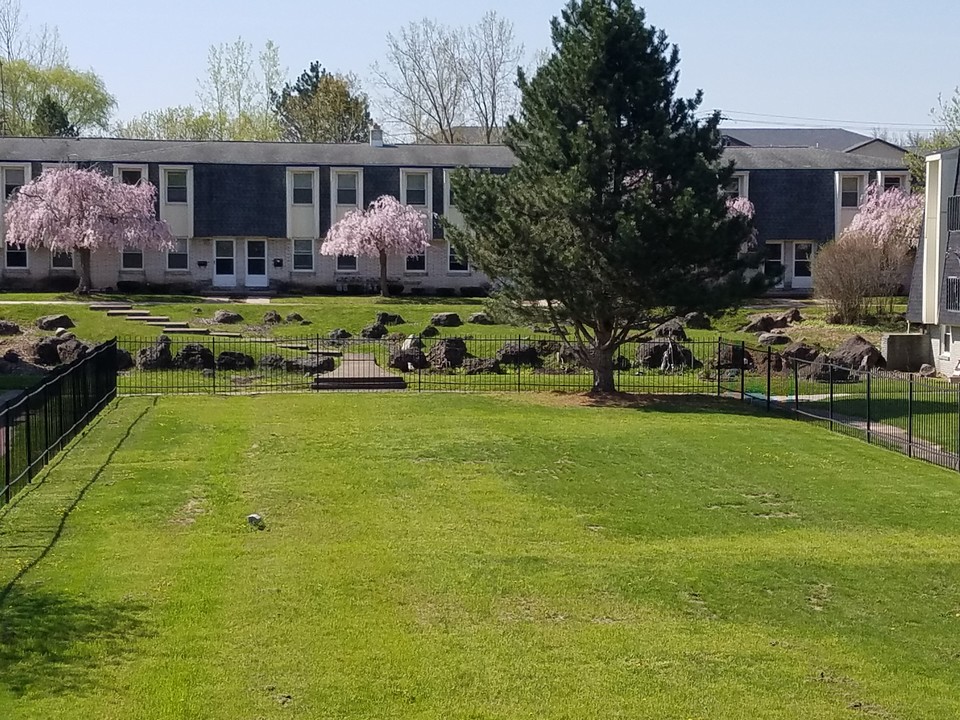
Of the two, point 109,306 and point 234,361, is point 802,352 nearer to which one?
point 234,361

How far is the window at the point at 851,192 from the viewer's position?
62.3 m

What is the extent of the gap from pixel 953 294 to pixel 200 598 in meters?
32.1

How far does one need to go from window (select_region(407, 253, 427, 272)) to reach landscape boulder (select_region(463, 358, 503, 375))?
2358cm

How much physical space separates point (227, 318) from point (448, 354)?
11373 millimetres

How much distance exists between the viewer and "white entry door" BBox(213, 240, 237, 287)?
59.5m

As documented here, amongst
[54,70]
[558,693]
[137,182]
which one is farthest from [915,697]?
[54,70]

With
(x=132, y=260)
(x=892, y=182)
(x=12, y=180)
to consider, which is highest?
(x=892, y=182)

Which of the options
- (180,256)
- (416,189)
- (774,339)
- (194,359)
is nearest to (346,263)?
(416,189)

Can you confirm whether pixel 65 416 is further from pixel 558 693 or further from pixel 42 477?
pixel 558 693

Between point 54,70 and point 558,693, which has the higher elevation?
point 54,70

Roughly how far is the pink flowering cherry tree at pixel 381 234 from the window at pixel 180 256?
659cm

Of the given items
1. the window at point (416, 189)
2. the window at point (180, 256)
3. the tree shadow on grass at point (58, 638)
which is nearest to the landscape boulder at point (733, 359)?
the window at point (416, 189)

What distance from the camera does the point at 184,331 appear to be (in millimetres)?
42594

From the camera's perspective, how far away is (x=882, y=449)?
81.0 ft
